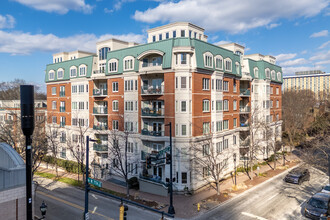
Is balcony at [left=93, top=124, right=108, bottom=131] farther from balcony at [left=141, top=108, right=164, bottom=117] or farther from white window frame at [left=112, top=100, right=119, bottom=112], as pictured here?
balcony at [left=141, top=108, right=164, bottom=117]

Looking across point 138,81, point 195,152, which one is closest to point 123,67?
point 138,81

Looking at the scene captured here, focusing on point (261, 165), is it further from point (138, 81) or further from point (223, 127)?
point (138, 81)

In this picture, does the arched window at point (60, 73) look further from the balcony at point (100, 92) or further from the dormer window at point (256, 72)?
the dormer window at point (256, 72)

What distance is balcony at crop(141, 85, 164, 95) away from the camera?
97.1ft

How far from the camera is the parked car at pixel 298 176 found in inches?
1205

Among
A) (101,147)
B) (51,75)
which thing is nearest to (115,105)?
(101,147)

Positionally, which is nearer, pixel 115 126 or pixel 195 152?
pixel 195 152

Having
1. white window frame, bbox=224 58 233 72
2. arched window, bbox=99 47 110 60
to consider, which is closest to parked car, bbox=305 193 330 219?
white window frame, bbox=224 58 233 72

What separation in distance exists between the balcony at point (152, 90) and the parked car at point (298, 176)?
2018 cm

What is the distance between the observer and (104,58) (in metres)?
39.2

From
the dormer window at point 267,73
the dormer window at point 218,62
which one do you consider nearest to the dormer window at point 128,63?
the dormer window at point 218,62

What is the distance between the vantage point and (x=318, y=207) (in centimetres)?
2152

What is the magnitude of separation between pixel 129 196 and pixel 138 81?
14816 mm

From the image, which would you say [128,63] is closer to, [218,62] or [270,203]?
[218,62]
